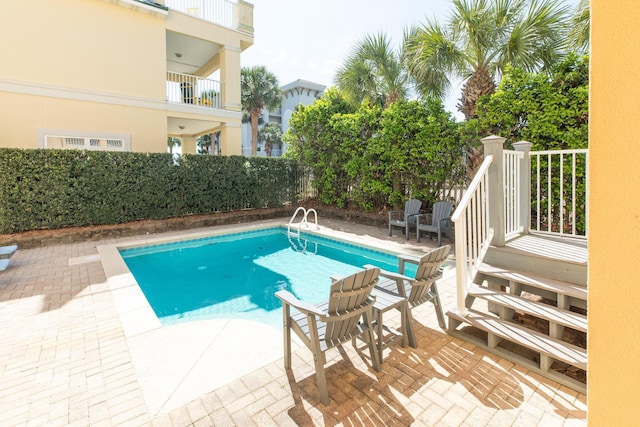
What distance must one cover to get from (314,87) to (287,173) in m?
33.6

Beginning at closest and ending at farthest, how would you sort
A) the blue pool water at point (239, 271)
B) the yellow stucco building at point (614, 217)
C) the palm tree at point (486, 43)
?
the yellow stucco building at point (614, 217)
the blue pool water at point (239, 271)
the palm tree at point (486, 43)

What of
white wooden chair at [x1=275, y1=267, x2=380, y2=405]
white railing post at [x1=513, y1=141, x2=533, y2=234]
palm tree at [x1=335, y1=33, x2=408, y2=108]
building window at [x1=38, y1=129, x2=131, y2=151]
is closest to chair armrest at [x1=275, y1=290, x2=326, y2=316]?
white wooden chair at [x1=275, y1=267, x2=380, y2=405]

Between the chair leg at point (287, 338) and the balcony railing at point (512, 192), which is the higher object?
the balcony railing at point (512, 192)

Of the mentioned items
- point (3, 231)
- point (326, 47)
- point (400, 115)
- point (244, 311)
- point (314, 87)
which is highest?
point (314, 87)

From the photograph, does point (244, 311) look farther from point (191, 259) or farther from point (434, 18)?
point (434, 18)

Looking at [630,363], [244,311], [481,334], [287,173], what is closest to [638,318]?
[630,363]

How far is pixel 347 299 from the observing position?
3033 millimetres

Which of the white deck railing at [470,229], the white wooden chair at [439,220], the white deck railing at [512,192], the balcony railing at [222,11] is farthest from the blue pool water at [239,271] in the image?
the balcony railing at [222,11]

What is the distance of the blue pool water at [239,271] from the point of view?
6062 mm

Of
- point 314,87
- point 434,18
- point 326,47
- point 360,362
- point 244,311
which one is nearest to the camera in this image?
point 360,362

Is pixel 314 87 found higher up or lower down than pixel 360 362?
higher up

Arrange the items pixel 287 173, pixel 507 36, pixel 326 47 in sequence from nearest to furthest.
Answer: pixel 507 36, pixel 287 173, pixel 326 47

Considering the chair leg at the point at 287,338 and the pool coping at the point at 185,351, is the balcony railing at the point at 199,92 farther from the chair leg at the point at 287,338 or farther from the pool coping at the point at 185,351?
the chair leg at the point at 287,338

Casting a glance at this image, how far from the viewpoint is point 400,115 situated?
33.9ft
